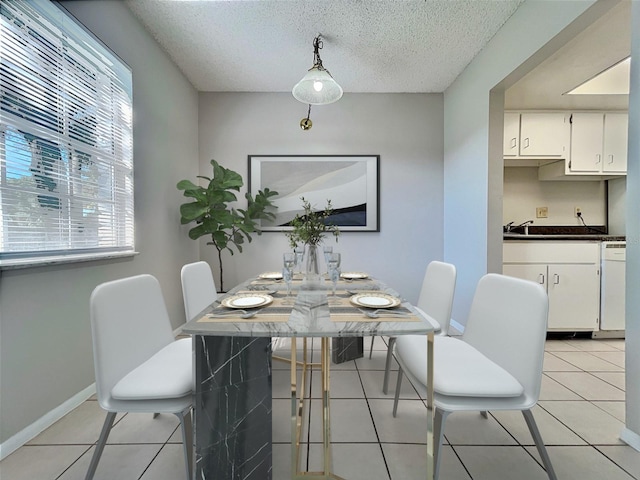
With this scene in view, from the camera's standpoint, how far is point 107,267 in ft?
6.23

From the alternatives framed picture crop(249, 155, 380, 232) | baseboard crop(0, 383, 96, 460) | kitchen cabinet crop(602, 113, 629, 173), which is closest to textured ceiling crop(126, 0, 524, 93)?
framed picture crop(249, 155, 380, 232)

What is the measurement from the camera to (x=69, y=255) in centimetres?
160

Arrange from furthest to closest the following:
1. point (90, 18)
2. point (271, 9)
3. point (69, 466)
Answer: point (271, 9), point (90, 18), point (69, 466)

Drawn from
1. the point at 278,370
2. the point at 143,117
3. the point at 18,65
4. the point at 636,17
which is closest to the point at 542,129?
the point at 636,17

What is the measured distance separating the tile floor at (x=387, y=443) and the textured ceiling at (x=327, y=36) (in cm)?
274

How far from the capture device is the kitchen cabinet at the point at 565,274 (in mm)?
2652

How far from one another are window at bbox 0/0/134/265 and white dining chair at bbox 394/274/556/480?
76.9 inches

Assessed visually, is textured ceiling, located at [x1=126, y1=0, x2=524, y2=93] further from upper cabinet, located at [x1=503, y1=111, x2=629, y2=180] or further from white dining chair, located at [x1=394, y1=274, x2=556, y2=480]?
A: white dining chair, located at [x1=394, y1=274, x2=556, y2=480]

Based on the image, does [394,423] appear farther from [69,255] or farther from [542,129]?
[542,129]

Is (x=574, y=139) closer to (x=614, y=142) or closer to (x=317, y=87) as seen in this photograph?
(x=614, y=142)

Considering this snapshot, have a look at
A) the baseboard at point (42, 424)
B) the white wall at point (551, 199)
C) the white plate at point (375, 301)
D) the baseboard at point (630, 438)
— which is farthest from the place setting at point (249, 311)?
the white wall at point (551, 199)

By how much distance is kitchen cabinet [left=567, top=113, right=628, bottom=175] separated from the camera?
287 centimetres

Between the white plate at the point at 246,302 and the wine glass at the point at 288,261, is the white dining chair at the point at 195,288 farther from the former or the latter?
the wine glass at the point at 288,261

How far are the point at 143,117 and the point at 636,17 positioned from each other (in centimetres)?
311
